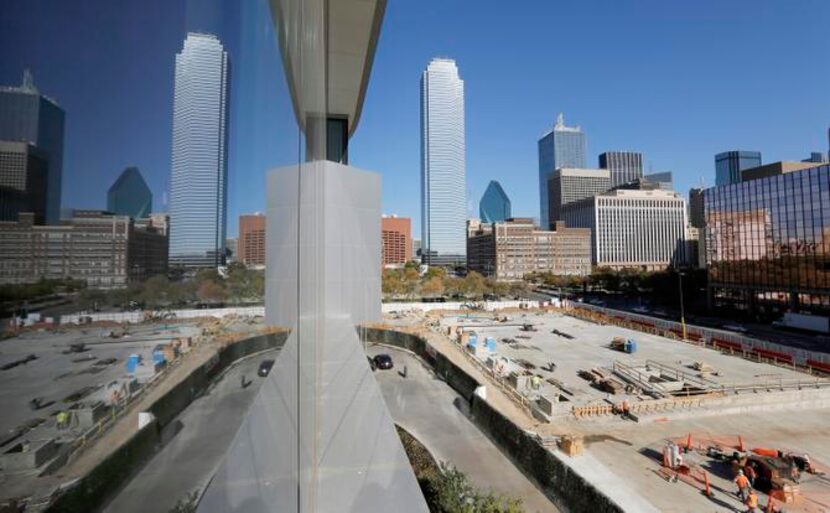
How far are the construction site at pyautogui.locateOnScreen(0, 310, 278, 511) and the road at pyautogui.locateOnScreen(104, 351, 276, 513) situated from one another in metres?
0.04

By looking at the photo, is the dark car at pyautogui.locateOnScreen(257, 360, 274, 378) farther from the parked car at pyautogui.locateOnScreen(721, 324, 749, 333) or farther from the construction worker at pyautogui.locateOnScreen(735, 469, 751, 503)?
the parked car at pyautogui.locateOnScreen(721, 324, 749, 333)

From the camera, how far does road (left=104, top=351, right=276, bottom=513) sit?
401 millimetres

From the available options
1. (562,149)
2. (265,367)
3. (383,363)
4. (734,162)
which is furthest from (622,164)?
(265,367)

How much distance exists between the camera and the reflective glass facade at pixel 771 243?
60.1 ft

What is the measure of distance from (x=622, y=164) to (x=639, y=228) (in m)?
56.4

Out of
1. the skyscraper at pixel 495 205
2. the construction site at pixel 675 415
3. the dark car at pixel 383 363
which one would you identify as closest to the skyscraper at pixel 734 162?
the skyscraper at pixel 495 205

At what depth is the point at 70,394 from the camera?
0.30 metres

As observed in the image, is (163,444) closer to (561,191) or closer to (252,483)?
(252,483)

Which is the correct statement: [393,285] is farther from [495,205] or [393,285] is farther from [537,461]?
[495,205]

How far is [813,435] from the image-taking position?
294 inches

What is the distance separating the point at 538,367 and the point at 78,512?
486 inches

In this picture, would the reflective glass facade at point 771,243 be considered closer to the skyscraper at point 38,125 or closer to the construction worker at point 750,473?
the construction worker at point 750,473

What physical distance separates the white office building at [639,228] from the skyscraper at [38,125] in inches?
2357

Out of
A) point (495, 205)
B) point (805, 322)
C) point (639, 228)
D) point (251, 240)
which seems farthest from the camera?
point (495, 205)
